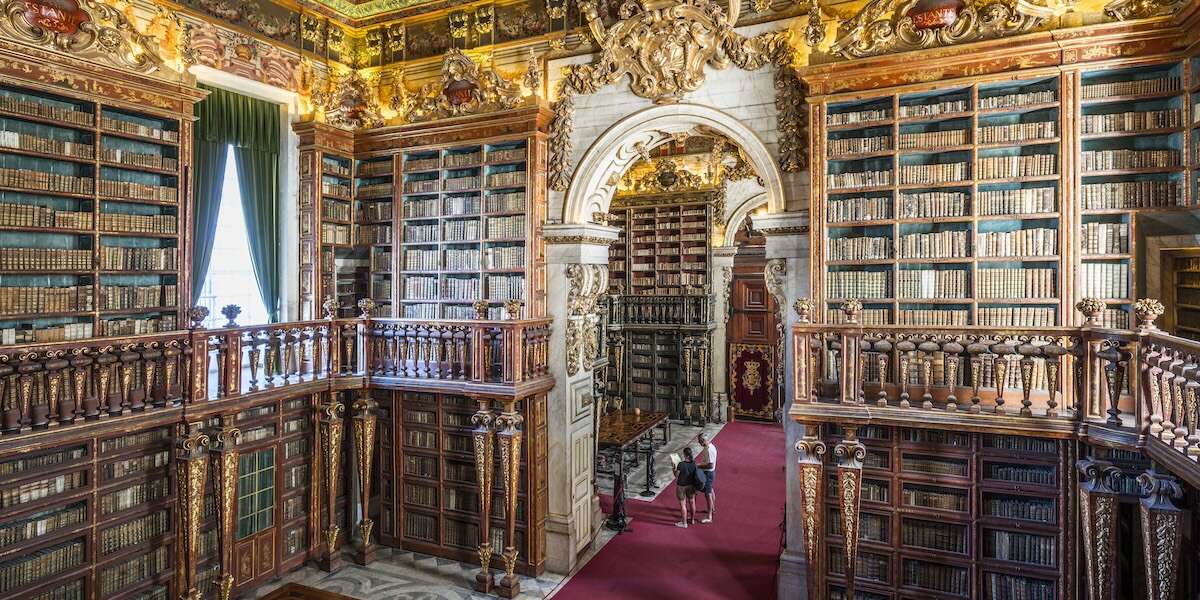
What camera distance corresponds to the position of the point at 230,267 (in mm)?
6723

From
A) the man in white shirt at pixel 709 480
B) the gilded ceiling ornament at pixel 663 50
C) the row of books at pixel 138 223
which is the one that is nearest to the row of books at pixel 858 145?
the gilded ceiling ornament at pixel 663 50

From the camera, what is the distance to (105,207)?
5.36m

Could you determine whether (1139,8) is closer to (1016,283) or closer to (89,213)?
(1016,283)

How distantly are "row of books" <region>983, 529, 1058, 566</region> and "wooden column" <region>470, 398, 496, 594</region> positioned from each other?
4.11 m

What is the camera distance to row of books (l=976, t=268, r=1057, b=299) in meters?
4.89

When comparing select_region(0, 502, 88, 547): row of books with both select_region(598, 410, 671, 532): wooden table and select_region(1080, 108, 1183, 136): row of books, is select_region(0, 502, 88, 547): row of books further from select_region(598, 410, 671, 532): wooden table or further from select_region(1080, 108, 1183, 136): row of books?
select_region(1080, 108, 1183, 136): row of books

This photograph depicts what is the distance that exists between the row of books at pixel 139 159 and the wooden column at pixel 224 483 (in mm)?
2263

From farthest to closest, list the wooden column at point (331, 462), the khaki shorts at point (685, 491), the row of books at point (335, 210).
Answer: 1. the khaki shorts at point (685, 491)
2. the row of books at point (335, 210)
3. the wooden column at point (331, 462)

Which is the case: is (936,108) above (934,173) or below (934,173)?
above

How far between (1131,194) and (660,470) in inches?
269

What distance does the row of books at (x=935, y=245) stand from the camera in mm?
5109


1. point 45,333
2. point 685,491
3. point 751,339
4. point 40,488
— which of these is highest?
point 45,333

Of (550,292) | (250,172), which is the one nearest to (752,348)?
(550,292)

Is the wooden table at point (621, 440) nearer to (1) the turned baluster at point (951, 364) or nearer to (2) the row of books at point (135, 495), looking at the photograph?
(1) the turned baluster at point (951, 364)
